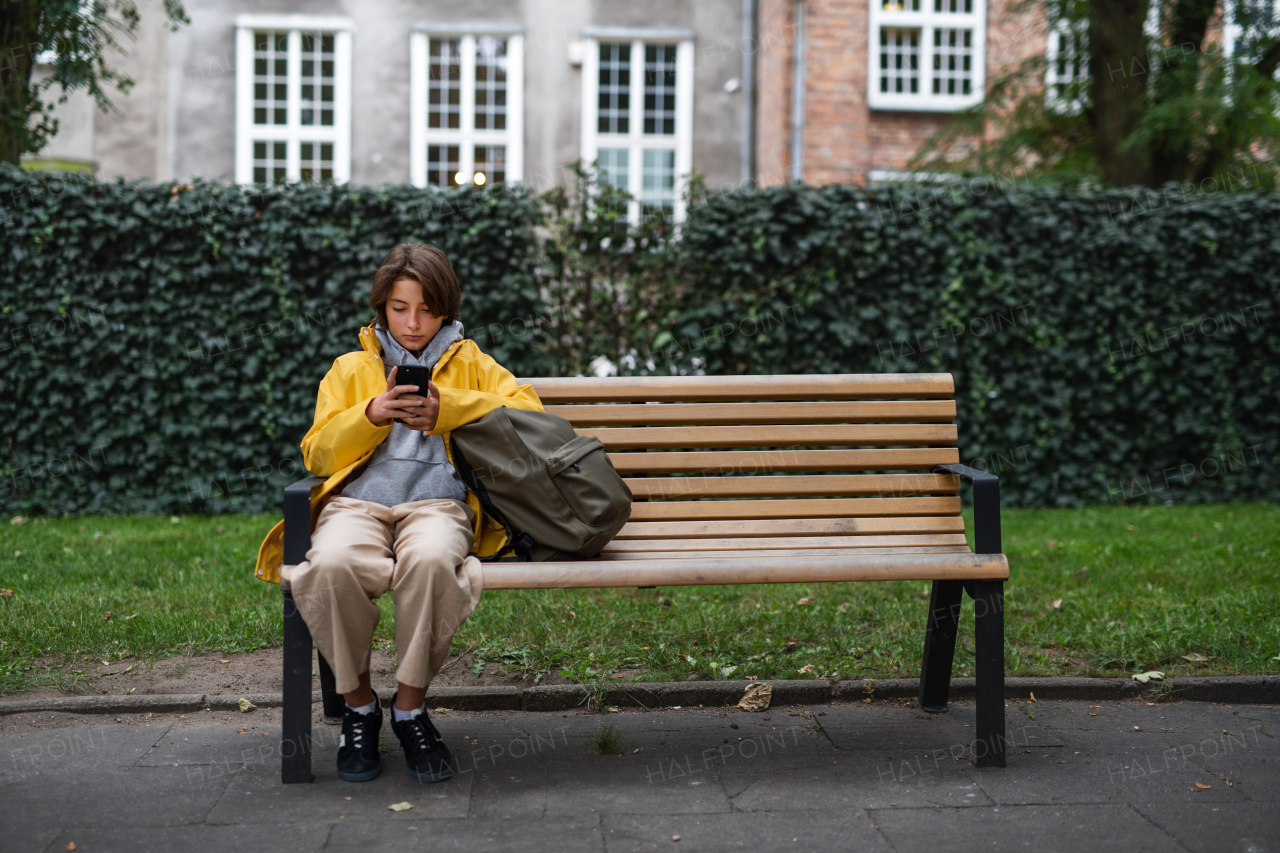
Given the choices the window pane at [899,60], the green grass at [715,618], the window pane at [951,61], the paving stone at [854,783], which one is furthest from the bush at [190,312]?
the window pane at [951,61]

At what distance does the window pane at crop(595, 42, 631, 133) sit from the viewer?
1538 cm

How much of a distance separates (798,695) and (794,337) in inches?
160

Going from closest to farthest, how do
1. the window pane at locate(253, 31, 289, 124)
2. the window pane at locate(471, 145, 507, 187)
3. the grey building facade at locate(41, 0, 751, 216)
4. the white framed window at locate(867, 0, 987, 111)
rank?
1. the white framed window at locate(867, 0, 987, 111)
2. the grey building facade at locate(41, 0, 751, 216)
3. the window pane at locate(253, 31, 289, 124)
4. the window pane at locate(471, 145, 507, 187)

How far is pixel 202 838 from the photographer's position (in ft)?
8.53

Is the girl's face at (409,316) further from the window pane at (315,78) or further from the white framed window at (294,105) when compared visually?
the window pane at (315,78)

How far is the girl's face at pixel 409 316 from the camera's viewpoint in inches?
127

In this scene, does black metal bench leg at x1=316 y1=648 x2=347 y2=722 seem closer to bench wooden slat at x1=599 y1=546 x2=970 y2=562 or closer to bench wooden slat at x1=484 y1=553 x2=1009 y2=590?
bench wooden slat at x1=484 y1=553 x2=1009 y2=590

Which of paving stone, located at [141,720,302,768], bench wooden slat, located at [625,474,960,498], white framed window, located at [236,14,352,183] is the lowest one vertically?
paving stone, located at [141,720,302,768]

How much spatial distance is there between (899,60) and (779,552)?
43.9 ft

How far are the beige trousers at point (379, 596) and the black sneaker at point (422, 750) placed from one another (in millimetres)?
143

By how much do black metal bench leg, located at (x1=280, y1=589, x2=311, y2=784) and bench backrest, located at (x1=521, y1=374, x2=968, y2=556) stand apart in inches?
43.0

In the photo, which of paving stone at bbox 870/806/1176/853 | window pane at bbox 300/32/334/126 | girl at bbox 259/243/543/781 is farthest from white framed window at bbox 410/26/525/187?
paving stone at bbox 870/806/1176/853

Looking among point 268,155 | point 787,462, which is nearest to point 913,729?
point 787,462

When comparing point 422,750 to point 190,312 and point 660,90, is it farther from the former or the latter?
point 660,90
